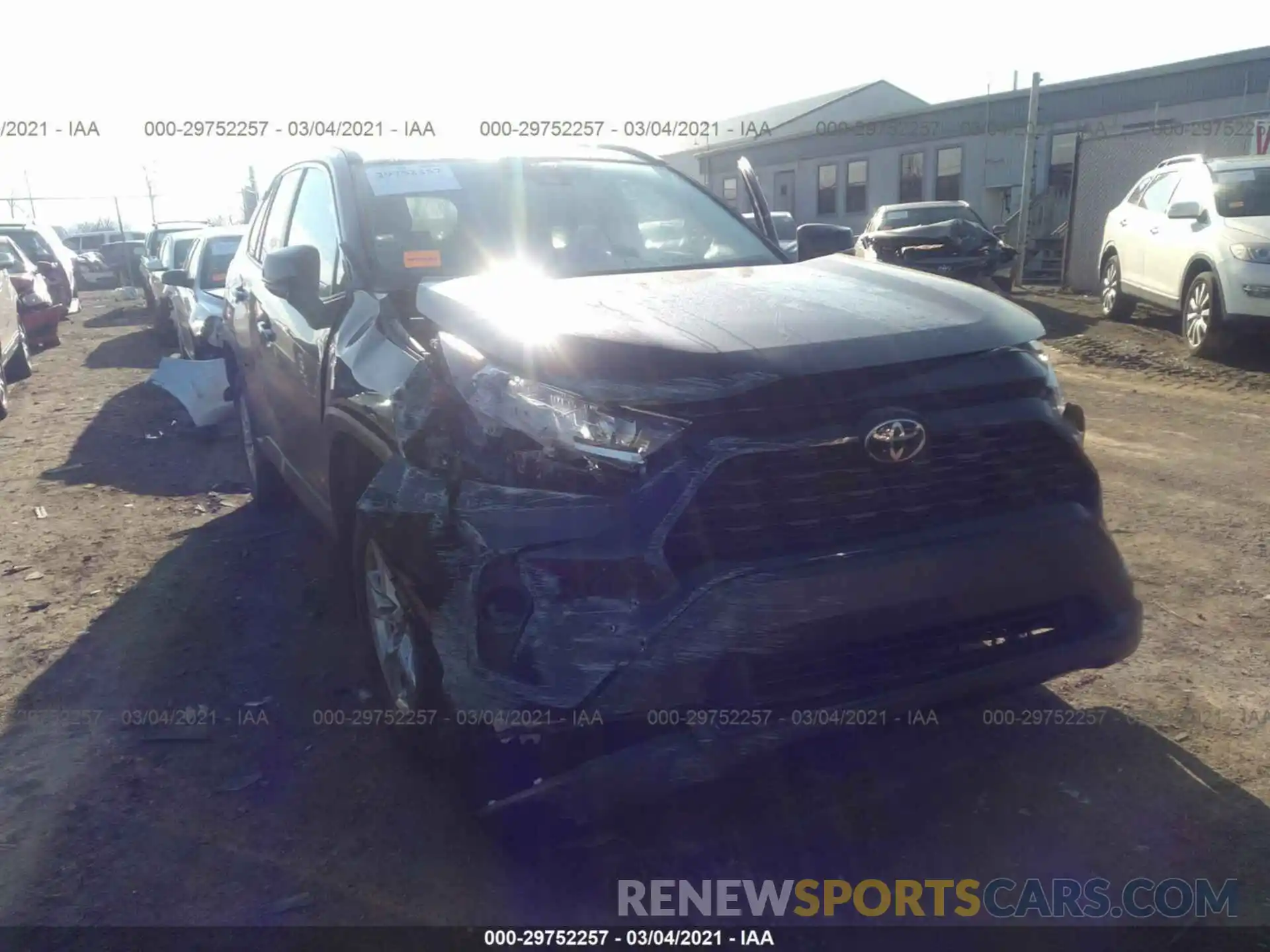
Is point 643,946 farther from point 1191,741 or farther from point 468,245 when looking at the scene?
point 468,245

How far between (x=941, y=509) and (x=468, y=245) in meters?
1.97

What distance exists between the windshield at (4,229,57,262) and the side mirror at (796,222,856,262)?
17.5m

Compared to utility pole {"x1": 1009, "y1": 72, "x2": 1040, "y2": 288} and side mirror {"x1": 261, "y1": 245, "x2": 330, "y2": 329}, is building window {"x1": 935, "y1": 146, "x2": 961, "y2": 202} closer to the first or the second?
utility pole {"x1": 1009, "y1": 72, "x2": 1040, "y2": 288}

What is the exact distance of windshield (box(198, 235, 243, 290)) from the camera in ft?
36.6

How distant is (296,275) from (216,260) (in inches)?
345

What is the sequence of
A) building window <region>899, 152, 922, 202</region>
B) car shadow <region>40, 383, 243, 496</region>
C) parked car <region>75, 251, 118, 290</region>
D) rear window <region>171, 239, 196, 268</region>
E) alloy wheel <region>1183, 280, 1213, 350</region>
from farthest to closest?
1. parked car <region>75, 251, 118, 290</region>
2. building window <region>899, 152, 922, 202</region>
3. rear window <region>171, 239, 196, 268</region>
4. alloy wheel <region>1183, 280, 1213, 350</region>
5. car shadow <region>40, 383, 243, 496</region>

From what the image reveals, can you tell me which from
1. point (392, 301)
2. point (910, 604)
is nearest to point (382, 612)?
point (392, 301)

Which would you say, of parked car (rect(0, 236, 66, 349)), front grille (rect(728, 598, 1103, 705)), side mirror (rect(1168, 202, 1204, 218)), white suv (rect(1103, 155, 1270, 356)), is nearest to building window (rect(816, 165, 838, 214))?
white suv (rect(1103, 155, 1270, 356))

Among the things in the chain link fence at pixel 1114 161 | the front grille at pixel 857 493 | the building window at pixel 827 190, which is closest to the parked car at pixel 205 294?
the front grille at pixel 857 493

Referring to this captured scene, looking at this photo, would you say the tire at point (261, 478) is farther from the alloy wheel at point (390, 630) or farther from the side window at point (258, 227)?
the alloy wheel at point (390, 630)

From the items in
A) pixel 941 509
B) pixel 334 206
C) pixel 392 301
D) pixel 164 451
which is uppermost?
pixel 334 206

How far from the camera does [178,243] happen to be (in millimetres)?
15906

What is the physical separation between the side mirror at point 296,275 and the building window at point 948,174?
25.3 m

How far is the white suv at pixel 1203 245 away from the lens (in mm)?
9320
